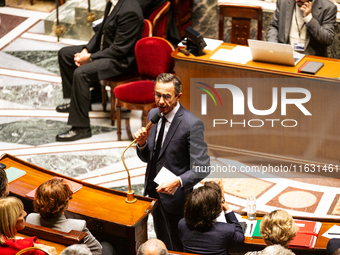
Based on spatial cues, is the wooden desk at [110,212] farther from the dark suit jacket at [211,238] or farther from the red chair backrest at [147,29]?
the red chair backrest at [147,29]

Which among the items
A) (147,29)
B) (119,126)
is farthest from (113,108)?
(147,29)

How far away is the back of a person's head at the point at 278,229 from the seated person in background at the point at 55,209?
964 millimetres

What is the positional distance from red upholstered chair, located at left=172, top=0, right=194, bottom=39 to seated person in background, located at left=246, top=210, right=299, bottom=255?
501 cm

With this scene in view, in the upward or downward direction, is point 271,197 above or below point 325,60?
below

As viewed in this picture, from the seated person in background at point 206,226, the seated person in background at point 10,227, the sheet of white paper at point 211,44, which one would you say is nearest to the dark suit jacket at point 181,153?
the seated person in background at point 206,226

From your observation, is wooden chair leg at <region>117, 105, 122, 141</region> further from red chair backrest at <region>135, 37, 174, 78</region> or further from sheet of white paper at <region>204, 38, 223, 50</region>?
sheet of white paper at <region>204, 38, 223, 50</region>

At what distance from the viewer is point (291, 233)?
2467 mm

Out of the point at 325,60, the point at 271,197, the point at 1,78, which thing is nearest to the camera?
the point at 271,197

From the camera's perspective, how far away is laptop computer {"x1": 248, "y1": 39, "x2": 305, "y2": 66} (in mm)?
4410

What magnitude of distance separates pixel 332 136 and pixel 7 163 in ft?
9.55

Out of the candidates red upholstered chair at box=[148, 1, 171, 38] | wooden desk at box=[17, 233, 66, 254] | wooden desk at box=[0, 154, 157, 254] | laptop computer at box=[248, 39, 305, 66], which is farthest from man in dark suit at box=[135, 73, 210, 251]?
red upholstered chair at box=[148, 1, 171, 38]

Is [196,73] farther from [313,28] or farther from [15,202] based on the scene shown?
[15,202]

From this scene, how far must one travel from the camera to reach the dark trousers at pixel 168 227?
3184 millimetres

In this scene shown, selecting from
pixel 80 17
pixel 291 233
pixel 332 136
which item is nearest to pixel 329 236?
pixel 291 233
